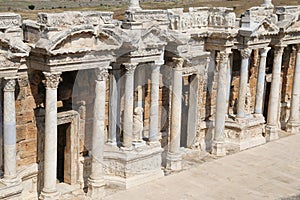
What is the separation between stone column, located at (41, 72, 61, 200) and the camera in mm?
13828

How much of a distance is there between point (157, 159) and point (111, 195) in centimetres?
237

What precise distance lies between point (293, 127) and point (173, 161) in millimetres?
8084

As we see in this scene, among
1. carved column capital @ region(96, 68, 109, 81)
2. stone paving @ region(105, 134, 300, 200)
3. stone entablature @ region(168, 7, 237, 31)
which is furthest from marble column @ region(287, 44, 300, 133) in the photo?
carved column capital @ region(96, 68, 109, 81)

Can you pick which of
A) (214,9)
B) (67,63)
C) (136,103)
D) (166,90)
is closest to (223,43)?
(214,9)

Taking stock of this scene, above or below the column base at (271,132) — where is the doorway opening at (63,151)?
above

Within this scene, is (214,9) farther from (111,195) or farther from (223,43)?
(111,195)

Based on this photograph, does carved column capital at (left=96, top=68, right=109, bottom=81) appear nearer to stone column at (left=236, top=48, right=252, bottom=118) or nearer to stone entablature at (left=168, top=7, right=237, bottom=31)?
stone entablature at (left=168, top=7, right=237, bottom=31)

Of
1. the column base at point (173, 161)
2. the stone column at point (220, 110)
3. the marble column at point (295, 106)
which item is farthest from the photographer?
the marble column at point (295, 106)

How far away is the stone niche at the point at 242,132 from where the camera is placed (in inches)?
821

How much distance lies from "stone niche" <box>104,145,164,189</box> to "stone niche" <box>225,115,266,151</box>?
5059 millimetres

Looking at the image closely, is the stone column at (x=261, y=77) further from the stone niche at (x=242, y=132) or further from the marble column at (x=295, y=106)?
the marble column at (x=295, y=106)

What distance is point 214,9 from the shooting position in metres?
19.4

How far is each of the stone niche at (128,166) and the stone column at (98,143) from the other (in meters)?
0.93

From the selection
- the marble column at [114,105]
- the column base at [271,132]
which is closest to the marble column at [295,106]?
the column base at [271,132]
